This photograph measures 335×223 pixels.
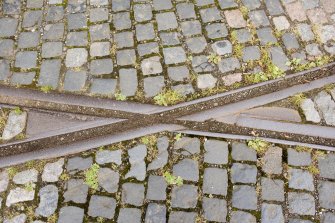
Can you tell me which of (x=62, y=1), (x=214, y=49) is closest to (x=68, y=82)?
(x=62, y=1)

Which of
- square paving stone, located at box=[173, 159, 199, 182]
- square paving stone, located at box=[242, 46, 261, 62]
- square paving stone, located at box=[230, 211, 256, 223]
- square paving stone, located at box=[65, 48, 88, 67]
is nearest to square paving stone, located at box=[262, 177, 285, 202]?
square paving stone, located at box=[230, 211, 256, 223]

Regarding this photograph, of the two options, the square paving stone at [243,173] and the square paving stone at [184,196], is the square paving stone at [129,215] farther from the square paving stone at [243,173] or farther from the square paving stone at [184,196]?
the square paving stone at [243,173]

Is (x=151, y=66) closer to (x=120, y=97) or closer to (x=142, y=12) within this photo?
(x=120, y=97)

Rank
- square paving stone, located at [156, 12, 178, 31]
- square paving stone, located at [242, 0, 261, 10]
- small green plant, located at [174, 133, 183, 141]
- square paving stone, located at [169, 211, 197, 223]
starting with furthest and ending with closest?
square paving stone, located at [242, 0, 261, 10]
square paving stone, located at [156, 12, 178, 31]
small green plant, located at [174, 133, 183, 141]
square paving stone, located at [169, 211, 197, 223]

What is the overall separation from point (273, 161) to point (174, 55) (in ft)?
4.94

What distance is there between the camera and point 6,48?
4.39 m

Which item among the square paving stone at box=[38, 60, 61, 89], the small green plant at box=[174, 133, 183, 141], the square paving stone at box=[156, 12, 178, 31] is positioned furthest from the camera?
the square paving stone at box=[156, 12, 178, 31]

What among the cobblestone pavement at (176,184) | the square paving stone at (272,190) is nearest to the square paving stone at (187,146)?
→ the cobblestone pavement at (176,184)

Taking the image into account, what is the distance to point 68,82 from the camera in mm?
4191

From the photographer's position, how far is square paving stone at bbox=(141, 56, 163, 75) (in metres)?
4.25

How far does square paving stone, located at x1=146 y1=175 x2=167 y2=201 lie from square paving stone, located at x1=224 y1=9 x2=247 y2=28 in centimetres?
194

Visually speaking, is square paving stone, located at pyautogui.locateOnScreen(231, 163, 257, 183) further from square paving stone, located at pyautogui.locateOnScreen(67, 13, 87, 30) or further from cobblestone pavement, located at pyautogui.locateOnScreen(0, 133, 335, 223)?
square paving stone, located at pyautogui.locateOnScreen(67, 13, 87, 30)

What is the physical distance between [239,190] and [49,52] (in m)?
2.44

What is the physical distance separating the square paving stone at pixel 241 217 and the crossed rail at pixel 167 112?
787 mm
